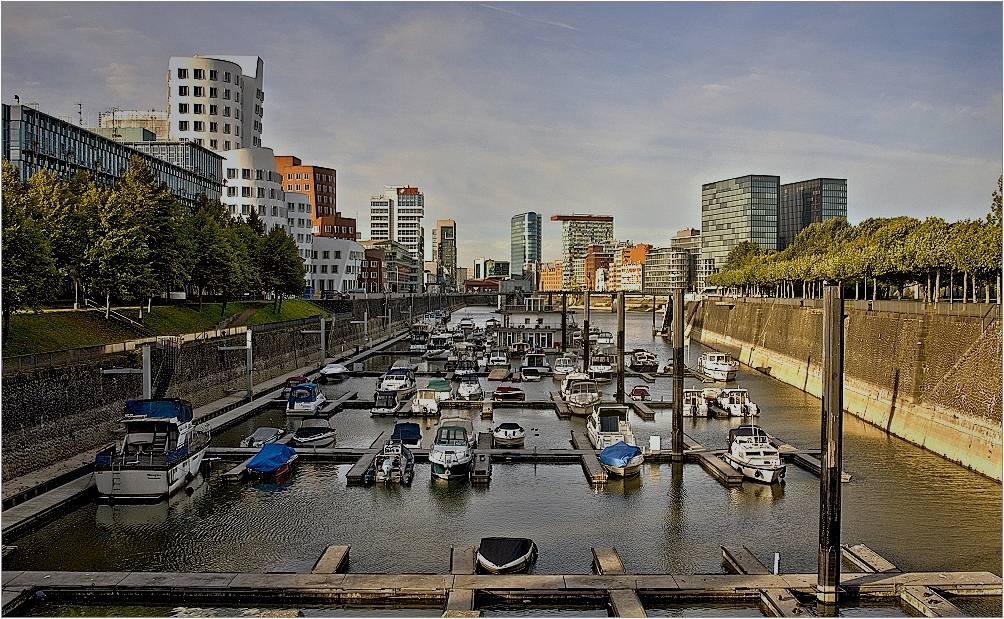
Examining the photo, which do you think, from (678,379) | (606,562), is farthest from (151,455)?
(678,379)

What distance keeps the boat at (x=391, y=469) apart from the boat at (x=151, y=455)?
7022 millimetres

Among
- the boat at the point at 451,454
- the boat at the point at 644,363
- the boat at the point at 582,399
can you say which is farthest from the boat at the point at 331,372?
the boat at the point at 451,454

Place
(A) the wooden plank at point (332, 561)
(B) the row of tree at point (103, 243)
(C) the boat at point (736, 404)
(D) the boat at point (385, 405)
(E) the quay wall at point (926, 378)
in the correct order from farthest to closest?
(C) the boat at point (736, 404)
(D) the boat at point (385, 405)
(E) the quay wall at point (926, 378)
(B) the row of tree at point (103, 243)
(A) the wooden plank at point (332, 561)

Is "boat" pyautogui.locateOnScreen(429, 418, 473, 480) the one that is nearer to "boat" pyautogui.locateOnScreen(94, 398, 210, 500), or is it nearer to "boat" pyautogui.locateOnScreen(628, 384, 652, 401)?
"boat" pyautogui.locateOnScreen(94, 398, 210, 500)

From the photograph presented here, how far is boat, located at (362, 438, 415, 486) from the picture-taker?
103 ft

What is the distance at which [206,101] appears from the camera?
395 ft

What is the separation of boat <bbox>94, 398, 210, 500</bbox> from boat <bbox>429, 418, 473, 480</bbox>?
9655 mm

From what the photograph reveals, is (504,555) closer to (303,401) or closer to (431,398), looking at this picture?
(431,398)

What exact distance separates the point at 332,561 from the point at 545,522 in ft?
26.4

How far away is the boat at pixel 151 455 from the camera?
1097 inches

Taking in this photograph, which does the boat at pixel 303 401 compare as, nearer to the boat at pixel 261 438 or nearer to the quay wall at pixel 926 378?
the boat at pixel 261 438

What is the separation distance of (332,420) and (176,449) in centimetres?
1679

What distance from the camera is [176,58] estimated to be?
390ft

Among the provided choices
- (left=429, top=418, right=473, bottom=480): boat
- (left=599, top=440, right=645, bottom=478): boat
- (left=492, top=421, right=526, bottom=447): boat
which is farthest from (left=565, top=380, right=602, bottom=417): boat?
(left=429, top=418, right=473, bottom=480): boat
